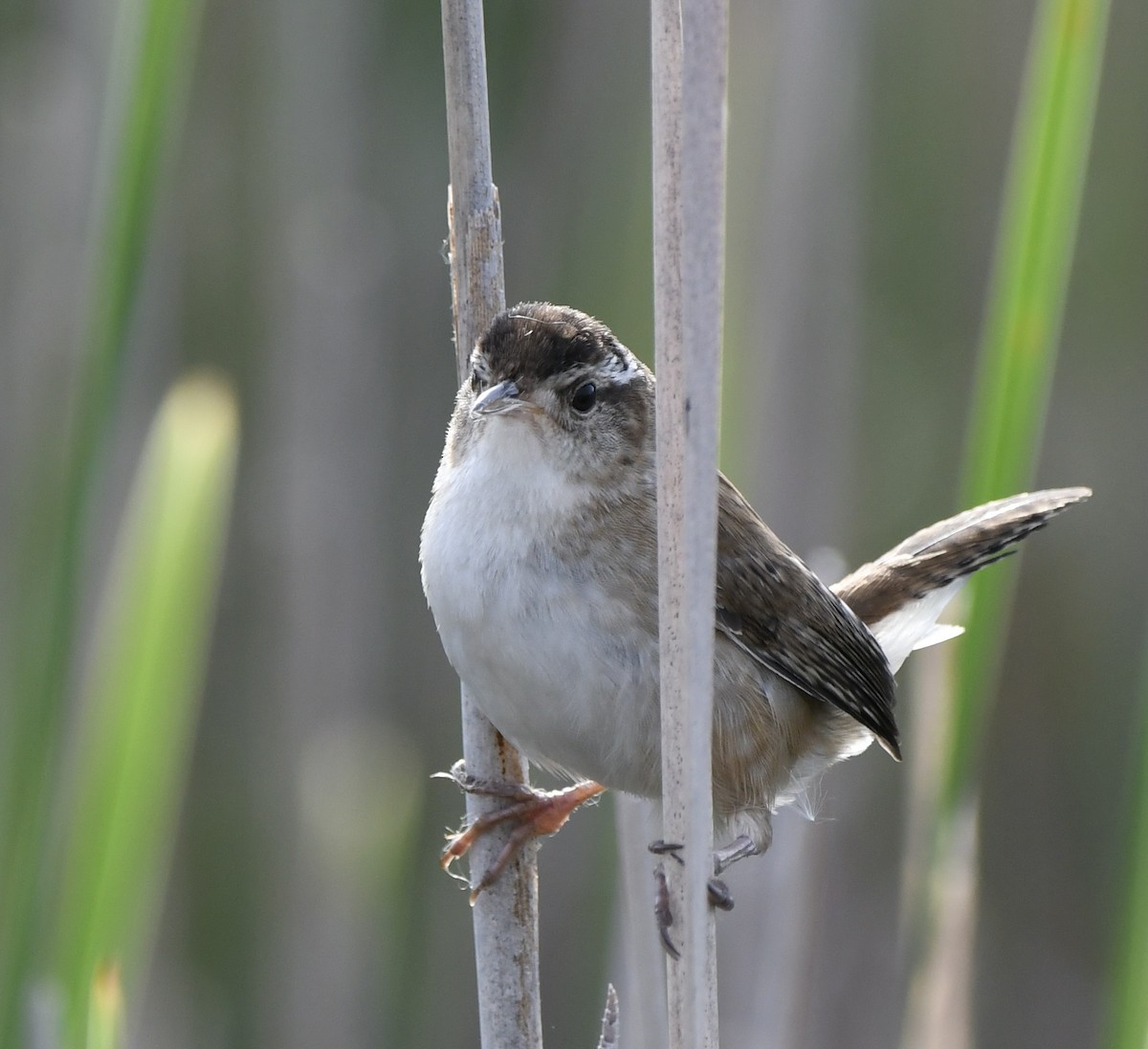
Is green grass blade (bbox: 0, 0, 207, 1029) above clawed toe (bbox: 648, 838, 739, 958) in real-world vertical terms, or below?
above

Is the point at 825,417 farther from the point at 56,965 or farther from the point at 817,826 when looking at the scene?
the point at 56,965

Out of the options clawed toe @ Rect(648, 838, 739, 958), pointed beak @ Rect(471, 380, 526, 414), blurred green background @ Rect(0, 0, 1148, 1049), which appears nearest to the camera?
clawed toe @ Rect(648, 838, 739, 958)

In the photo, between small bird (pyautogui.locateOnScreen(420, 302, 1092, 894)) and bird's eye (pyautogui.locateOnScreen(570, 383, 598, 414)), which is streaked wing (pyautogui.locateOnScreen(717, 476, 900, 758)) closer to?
small bird (pyautogui.locateOnScreen(420, 302, 1092, 894))

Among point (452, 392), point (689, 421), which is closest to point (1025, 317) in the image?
point (689, 421)

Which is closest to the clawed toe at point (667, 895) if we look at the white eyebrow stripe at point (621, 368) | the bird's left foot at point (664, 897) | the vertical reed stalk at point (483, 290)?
the bird's left foot at point (664, 897)

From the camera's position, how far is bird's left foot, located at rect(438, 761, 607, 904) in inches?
75.0

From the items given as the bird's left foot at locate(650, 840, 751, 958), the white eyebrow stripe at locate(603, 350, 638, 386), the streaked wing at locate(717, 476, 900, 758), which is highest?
the white eyebrow stripe at locate(603, 350, 638, 386)

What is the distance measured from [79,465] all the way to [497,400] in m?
0.64

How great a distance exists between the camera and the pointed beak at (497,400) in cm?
187

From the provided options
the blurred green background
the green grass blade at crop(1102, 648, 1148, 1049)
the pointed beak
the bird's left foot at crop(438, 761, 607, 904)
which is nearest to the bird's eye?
the pointed beak

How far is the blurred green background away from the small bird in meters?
0.31

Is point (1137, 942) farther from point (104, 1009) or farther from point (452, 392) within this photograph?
point (452, 392)

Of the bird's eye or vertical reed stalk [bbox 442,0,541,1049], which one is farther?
the bird's eye

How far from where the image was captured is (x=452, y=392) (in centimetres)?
347
